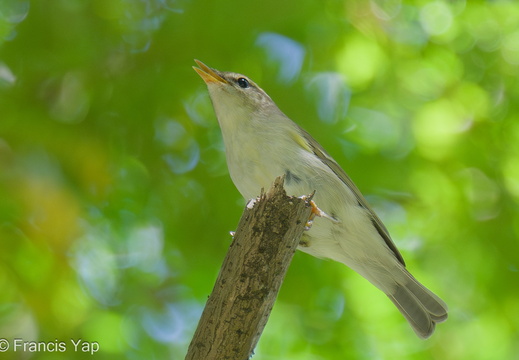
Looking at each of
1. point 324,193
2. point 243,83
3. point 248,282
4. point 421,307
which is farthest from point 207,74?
point 248,282

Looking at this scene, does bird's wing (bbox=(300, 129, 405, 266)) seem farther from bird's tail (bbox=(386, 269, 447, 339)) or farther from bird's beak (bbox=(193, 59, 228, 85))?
bird's beak (bbox=(193, 59, 228, 85))

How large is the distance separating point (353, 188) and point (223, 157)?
0.98m

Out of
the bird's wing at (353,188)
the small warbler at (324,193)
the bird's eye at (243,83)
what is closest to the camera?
the small warbler at (324,193)

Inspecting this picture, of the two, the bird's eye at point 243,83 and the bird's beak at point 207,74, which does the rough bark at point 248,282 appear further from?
the bird's eye at point 243,83

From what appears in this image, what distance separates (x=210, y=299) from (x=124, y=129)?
2.12 meters

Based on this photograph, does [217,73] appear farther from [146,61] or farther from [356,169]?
[356,169]

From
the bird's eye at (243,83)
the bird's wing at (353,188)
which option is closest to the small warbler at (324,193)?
the bird's wing at (353,188)

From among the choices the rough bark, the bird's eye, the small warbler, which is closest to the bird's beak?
the small warbler

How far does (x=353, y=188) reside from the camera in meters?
3.78

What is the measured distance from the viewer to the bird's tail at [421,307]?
3.78m

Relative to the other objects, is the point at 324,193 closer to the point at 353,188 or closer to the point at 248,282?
the point at 353,188

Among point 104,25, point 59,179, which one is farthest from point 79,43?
point 59,179

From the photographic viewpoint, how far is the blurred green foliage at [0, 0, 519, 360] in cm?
382

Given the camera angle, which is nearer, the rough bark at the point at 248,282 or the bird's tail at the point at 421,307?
the rough bark at the point at 248,282
